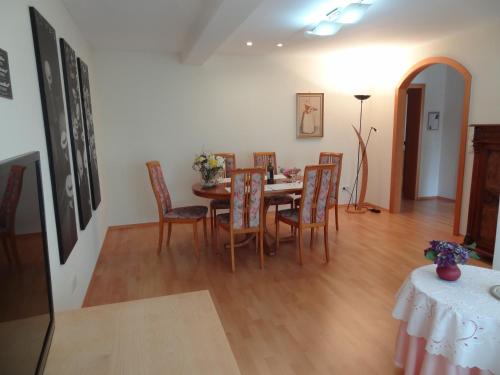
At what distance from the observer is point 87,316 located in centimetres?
140

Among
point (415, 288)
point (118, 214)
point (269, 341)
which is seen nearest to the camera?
point (415, 288)

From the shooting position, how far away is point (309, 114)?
553cm

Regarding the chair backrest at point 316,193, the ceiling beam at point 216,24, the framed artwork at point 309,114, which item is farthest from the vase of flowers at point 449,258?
the framed artwork at point 309,114

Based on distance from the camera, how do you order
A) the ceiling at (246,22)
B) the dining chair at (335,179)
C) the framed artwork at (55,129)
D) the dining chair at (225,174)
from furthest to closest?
the dining chair at (225,174), the dining chair at (335,179), the ceiling at (246,22), the framed artwork at (55,129)

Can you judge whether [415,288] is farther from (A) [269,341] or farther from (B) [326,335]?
(A) [269,341]

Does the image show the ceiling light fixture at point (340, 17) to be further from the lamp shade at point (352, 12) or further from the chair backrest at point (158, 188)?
the chair backrest at point (158, 188)

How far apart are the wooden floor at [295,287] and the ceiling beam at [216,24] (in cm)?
229

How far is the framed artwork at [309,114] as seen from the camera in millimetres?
5473

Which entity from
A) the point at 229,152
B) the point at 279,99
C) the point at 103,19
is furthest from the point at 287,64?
the point at 103,19

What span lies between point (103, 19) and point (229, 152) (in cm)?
249

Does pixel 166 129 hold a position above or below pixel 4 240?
above

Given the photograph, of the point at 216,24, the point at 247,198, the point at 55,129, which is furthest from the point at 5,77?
the point at 247,198

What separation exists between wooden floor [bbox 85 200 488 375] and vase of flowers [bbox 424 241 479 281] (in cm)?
67

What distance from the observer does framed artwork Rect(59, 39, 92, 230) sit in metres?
2.68
